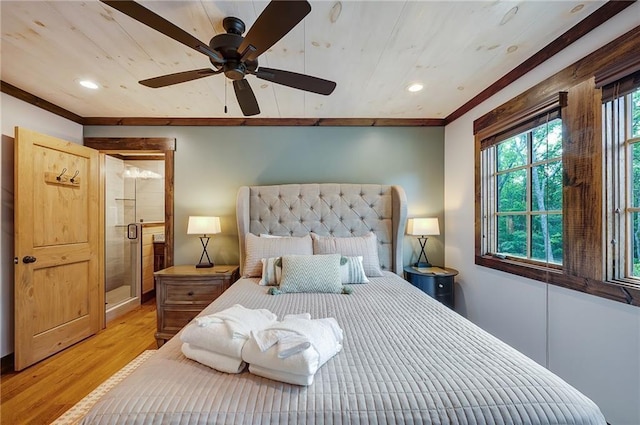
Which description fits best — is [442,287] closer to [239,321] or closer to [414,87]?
[414,87]

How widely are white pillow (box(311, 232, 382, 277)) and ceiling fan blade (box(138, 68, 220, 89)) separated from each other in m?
1.65

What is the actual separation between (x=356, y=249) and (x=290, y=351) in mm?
1726

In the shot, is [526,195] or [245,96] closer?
[245,96]

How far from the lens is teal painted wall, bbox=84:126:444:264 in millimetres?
3189

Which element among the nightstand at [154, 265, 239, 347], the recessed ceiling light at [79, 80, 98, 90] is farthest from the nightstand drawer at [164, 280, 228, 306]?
the recessed ceiling light at [79, 80, 98, 90]

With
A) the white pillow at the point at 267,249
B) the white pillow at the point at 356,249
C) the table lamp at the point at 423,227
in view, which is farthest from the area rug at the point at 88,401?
the table lamp at the point at 423,227

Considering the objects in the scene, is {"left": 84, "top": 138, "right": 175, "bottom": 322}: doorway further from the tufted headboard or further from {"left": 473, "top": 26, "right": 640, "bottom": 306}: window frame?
{"left": 473, "top": 26, "right": 640, "bottom": 306}: window frame

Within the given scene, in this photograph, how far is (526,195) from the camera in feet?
7.35

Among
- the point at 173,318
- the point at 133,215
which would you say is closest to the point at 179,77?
the point at 173,318

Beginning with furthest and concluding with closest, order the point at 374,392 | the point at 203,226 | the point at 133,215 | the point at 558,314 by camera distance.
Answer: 1. the point at 133,215
2. the point at 203,226
3. the point at 558,314
4. the point at 374,392

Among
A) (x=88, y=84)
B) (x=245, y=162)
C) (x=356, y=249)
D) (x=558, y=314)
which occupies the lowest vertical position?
(x=558, y=314)

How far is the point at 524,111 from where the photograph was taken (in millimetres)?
2102

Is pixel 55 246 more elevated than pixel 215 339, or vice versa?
pixel 55 246

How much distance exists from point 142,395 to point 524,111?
2776mm
